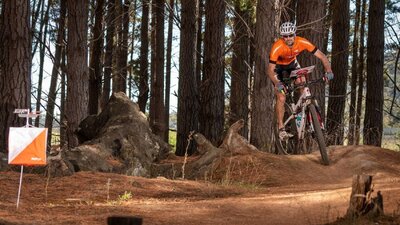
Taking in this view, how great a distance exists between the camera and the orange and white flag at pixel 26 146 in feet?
22.5

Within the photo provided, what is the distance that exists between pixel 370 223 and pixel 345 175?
18.1ft

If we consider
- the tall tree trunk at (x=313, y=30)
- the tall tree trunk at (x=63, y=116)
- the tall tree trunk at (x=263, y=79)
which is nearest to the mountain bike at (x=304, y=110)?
the tall tree trunk at (x=263, y=79)

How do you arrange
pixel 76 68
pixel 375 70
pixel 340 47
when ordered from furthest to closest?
pixel 340 47 → pixel 375 70 → pixel 76 68

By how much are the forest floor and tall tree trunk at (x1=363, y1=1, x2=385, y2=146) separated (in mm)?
7740

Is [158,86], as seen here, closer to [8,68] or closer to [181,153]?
[181,153]

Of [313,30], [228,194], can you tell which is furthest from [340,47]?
[228,194]

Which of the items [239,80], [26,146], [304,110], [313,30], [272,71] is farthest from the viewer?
[239,80]

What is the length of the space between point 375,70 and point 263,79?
808 centimetres

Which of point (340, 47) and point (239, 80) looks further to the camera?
point (239, 80)

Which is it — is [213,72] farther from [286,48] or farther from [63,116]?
[286,48]

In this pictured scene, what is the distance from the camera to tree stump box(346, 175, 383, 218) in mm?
5121

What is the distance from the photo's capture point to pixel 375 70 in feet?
63.4

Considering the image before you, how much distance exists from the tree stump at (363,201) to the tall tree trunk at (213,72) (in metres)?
11.0

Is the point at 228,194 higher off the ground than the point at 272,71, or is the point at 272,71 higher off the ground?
the point at 272,71
